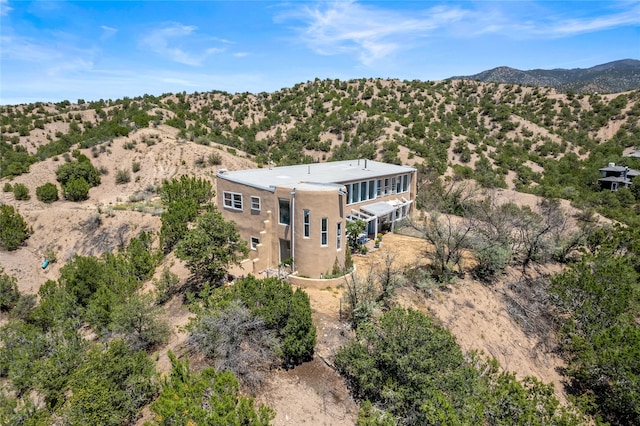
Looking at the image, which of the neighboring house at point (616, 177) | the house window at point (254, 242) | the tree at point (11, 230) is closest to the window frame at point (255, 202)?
the house window at point (254, 242)

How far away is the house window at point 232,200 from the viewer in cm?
2153

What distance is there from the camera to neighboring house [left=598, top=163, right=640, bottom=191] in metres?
45.0

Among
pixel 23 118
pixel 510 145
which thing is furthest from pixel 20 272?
pixel 510 145

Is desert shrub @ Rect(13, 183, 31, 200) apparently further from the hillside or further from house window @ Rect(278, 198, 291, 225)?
house window @ Rect(278, 198, 291, 225)

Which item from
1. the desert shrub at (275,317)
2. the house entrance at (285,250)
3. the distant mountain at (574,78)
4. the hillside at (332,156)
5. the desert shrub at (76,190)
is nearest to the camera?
the desert shrub at (275,317)

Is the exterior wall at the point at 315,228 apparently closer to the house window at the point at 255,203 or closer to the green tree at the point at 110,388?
the house window at the point at 255,203

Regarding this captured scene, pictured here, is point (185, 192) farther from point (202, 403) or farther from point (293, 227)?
point (202, 403)

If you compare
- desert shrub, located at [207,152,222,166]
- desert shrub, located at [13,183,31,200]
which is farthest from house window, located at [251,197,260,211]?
desert shrub, located at [13,183,31,200]

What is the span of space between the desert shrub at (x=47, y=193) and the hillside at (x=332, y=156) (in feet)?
2.83

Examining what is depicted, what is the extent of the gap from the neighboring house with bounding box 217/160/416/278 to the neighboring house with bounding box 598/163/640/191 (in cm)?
3885

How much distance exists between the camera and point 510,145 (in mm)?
56562

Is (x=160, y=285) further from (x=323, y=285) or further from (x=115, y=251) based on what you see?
(x=115, y=251)

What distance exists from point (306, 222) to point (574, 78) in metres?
158

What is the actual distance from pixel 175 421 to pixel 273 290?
20.6 feet
